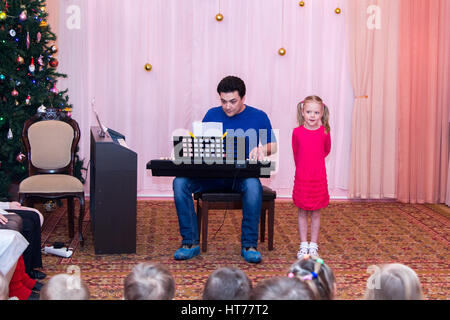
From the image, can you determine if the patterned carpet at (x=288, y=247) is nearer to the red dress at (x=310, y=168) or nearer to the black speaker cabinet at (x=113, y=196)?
the black speaker cabinet at (x=113, y=196)

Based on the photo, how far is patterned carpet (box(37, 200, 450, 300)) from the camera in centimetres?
336

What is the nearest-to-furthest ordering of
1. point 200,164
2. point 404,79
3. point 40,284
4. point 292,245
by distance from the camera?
point 40,284
point 200,164
point 292,245
point 404,79

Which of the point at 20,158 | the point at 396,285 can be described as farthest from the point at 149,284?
the point at 20,158

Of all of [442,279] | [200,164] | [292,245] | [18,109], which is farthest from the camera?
[18,109]

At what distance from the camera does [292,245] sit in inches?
164

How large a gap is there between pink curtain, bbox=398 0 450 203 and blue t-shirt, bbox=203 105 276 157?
7.35ft

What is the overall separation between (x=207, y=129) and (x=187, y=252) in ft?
2.88

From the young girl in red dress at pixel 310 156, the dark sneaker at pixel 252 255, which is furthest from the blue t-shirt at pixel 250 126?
the dark sneaker at pixel 252 255

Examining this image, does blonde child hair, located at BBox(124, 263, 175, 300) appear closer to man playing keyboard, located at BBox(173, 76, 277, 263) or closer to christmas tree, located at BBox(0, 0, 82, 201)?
man playing keyboard, located at BBox(173, 76, 277, 263)

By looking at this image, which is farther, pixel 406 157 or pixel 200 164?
pixel 406 157

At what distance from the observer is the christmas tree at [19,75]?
455cm
